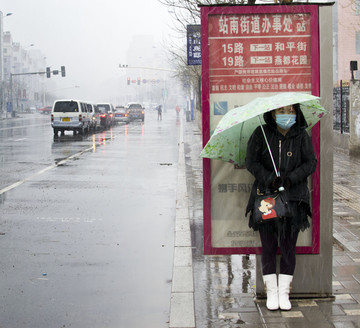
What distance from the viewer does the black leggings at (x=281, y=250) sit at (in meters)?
5.09

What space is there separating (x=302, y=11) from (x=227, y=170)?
144 centimetres

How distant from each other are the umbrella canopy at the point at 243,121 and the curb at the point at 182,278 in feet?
4.21

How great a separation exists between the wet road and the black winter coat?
4.57 ft

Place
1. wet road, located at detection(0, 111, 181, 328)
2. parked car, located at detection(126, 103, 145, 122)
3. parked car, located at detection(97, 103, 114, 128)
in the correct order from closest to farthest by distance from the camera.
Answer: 1. wet road, located at detection(0, 111, 181, 328)
2. parked car, located at detection(97, 103, 114, 128)
3. parked car, located at detection(126, 103, 145, 122)

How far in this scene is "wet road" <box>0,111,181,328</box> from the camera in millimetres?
5391

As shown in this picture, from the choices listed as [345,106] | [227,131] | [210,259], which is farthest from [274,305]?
[345,106]

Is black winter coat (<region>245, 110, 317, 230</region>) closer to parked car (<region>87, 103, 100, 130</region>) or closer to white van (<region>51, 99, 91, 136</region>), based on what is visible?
white van (<region>51, 99, 91, 136</region>)

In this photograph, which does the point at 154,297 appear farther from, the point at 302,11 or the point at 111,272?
the point at 302,11

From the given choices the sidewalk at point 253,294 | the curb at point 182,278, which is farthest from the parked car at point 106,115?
the sidewalk at point 253,294

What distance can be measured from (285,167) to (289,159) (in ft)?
0.23

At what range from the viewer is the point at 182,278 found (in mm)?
6195

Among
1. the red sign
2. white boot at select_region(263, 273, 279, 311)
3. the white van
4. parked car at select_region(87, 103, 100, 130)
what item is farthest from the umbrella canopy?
parked car at select_region(87, 103, 100, 130)

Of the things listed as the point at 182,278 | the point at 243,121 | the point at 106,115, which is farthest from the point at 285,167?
the point at 106,115

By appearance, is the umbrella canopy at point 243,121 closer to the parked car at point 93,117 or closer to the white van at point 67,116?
the white van at point 67,116
